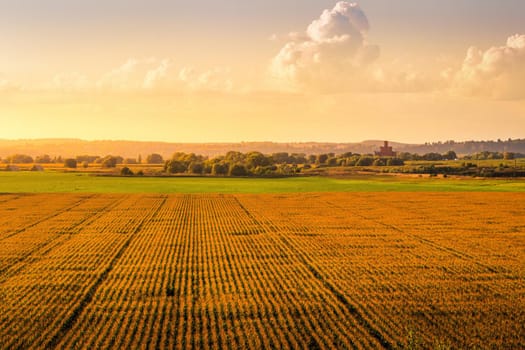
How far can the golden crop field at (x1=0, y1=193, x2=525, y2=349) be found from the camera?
15289 mm

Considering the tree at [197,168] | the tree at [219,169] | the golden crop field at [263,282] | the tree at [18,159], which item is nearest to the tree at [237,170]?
the tree at [219,169]

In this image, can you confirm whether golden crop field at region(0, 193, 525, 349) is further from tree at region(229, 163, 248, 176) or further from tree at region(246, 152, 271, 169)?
tree at region(246, 152, 271, 169)

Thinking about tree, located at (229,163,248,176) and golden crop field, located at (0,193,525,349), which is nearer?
golden crop field, located at (0,193,525,349)

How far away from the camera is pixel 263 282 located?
69.5ft

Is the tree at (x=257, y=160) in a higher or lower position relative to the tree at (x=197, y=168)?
higher

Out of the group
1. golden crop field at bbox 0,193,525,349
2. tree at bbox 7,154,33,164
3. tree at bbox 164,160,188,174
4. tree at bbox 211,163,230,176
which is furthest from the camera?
tree at bbox 7,154,33,164

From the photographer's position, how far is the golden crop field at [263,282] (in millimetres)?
15289

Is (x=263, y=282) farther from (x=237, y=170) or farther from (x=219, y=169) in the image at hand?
(x=219, y=169)

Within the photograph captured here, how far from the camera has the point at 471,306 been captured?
18.1 metres

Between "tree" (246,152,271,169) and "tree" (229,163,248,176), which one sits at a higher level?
"tree" (246,152,271,169)

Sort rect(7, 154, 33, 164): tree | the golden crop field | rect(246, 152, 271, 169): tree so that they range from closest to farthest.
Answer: the golden crop field, rect(246, 152, 271, 169): tree, rect(7, 154, 33, 164): tree

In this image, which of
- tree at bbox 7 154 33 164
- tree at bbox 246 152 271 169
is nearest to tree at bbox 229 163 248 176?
tree at bbox 246 152 271 169

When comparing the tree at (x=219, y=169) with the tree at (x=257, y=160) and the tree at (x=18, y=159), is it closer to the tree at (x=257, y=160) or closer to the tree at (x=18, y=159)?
the tree at (x=257, y=160)

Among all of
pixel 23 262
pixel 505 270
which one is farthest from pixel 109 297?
pixel 505 270
